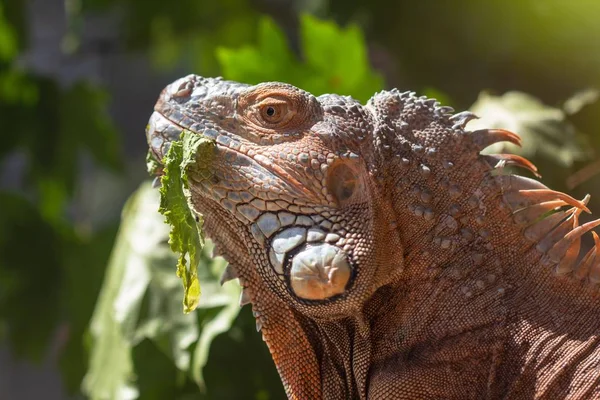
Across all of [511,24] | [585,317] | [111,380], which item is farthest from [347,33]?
[585,317]

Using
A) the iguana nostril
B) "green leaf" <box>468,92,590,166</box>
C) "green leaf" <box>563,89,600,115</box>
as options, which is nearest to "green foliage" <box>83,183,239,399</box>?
the iguana nostril

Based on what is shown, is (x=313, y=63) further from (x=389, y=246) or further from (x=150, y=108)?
(x=150, y=108)

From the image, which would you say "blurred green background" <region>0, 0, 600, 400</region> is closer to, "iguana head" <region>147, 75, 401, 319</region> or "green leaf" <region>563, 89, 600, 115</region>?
"green leaf" <region>563, 89, 600, 115</region>

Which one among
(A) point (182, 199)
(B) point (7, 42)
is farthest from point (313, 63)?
(B) point (7, 42)

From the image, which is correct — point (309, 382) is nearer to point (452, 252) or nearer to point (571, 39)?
point (452, 252)

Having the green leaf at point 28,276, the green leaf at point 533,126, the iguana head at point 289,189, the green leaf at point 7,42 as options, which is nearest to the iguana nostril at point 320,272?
the iguana head at point 289,189

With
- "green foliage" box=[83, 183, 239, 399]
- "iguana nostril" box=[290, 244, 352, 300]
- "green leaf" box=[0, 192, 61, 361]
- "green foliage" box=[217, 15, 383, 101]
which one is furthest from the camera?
"green leaf" box=[0, 192, 61, 361]
